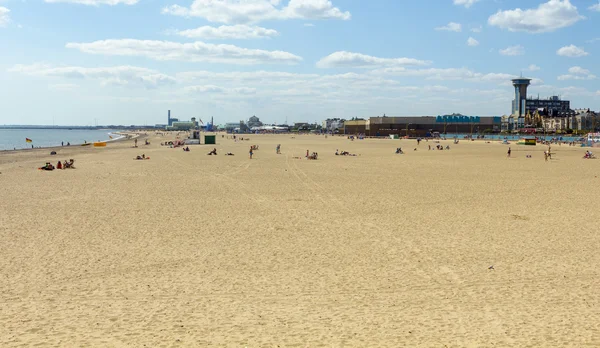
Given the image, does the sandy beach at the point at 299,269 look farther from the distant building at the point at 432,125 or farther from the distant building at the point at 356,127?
the distant building at the point at 356,127

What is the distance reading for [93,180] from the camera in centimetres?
2784

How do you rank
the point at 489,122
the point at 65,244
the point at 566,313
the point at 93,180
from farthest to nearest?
the point at 489,122 → the point at 93,180 → the point at 65,244 → the point at 566,313

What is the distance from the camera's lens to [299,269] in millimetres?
11016

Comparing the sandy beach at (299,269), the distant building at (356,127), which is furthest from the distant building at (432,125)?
the sandy beach at (299,269)

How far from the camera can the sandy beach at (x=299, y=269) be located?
7785mm

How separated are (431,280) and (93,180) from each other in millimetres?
22673

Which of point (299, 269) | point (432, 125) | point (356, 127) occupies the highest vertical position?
point (432, 125)

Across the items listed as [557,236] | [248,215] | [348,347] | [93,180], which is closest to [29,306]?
[348,347]

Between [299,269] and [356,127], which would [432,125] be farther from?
[299,269]

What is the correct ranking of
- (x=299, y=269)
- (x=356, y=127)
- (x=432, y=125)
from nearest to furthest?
(x=299, y=269), (x=432, y=125), (x=356, y=127)

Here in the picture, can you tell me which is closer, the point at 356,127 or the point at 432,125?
the point at 432,125

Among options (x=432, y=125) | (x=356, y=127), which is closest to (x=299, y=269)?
(x=432, y=125)

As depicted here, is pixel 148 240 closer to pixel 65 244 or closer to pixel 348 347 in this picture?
pixel 65 244

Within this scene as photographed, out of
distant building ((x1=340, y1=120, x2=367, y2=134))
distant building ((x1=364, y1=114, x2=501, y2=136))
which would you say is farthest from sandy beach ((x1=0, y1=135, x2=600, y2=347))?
distant building ((x1=340, y1=120, x2=367, y2=134))
